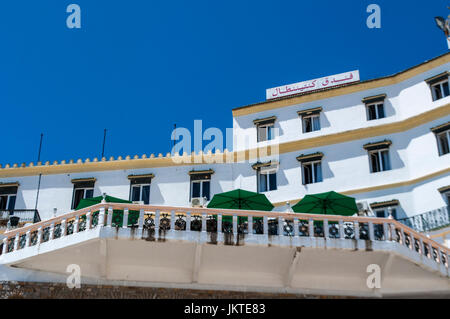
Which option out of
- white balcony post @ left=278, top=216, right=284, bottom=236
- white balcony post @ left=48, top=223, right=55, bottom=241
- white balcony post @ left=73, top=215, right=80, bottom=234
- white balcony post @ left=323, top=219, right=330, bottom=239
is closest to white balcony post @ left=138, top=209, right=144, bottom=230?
white balcony post @ left=73, top=215, right=80, bottom=234

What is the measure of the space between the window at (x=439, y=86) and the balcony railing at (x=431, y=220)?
19.5ft

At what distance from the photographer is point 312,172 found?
3117cm

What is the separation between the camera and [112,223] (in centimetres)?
2125

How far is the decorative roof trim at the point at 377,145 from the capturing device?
30.1 meters

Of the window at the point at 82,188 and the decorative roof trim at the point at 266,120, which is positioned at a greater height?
the decorative roof trim at the point at 266,120

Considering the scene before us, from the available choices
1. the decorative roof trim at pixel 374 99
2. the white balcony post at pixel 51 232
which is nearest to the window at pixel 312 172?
the decorative roof trim at pixel 374 99

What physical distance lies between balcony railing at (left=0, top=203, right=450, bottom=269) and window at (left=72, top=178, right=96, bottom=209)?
36.1ft

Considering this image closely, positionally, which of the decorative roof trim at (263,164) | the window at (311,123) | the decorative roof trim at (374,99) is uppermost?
the decorative roof trim at (374,99)

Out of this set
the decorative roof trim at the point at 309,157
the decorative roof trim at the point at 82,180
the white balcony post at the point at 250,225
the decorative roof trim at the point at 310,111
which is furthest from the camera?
the decorative roof trim at the point at 82,180

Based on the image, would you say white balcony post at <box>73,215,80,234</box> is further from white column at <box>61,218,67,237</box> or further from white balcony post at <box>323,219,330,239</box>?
white balcony post at <box>323,219,330,239</box>

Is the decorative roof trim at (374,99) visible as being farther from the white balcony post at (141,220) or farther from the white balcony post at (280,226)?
the white balcony post at (141,220)

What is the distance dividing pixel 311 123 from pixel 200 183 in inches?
246

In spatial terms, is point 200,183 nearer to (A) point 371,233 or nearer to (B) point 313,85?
(B) point 313,85
